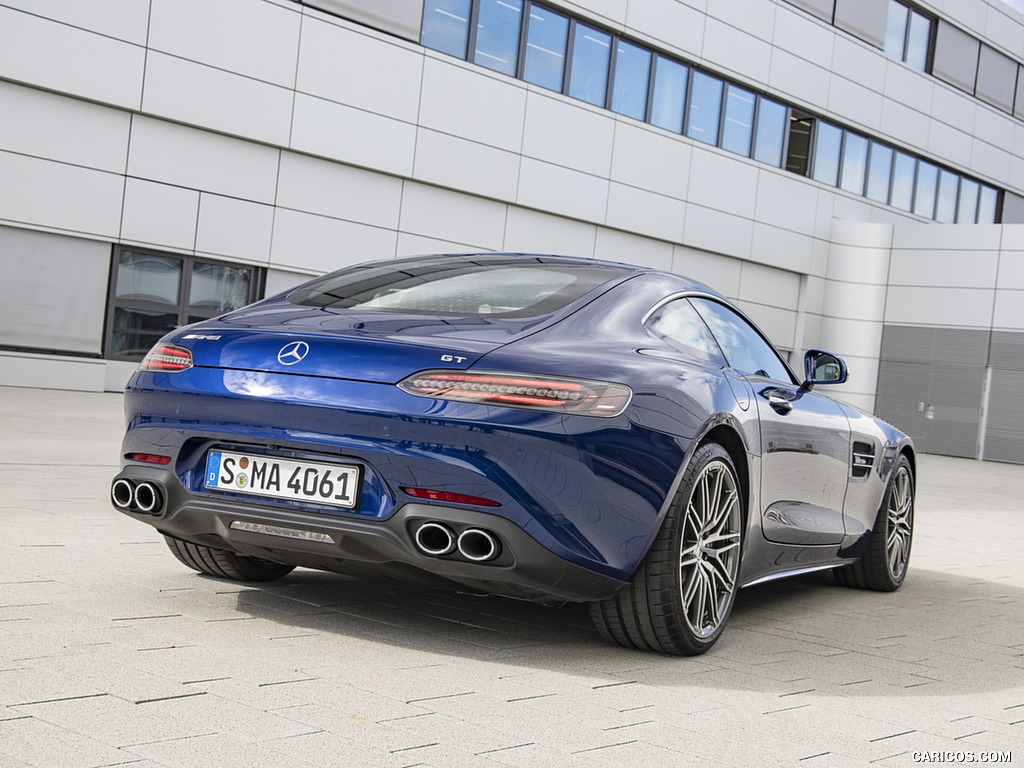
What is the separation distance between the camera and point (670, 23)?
83.6 feet

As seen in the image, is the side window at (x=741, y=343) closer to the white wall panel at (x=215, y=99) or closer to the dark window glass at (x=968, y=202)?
the white wall panel at (x=215, y=99)

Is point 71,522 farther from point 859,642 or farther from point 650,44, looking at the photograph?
point 650,44

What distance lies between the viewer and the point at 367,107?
19984 mm

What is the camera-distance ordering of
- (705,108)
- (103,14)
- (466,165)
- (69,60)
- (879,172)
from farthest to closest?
(879,172), (705,108), (466,165), (103,14), (69,60)

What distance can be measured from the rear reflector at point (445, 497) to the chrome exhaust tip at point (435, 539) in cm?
8

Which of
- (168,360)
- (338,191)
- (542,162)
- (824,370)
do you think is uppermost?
(542,162)

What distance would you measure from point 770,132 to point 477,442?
26.5m

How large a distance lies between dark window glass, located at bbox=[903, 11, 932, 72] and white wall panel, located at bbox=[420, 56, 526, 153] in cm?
1502

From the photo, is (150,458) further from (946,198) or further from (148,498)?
(946,198)

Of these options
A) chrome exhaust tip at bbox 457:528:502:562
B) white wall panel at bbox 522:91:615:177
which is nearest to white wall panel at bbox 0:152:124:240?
white wall panel at bbox 522:91:615:177

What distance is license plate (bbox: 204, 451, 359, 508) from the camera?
3.84 metres

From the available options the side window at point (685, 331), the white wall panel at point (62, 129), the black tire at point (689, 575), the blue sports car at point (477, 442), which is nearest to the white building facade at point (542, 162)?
the white wall panel at point (62, 129)

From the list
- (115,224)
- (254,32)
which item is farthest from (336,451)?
(254,32)

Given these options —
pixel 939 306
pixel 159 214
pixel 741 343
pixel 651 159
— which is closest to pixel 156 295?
pixel 159 214
